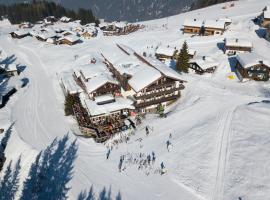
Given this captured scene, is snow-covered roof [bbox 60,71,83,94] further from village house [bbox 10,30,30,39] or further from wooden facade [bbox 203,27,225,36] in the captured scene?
village house [bbox 10,30,30,39]

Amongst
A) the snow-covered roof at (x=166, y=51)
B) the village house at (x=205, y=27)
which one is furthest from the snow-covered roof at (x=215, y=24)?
the snow-covered roof at (x=166, y=51)

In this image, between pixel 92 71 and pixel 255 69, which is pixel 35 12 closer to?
pixel 92 71

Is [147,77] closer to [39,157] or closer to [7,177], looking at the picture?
[39,157]

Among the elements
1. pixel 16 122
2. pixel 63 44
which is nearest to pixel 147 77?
pixel 16 122

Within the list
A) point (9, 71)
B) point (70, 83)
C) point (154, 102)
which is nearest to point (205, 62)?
point (154, 102)

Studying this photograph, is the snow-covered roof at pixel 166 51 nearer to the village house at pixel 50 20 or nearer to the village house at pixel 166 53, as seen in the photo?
the village house at pixel 166 53

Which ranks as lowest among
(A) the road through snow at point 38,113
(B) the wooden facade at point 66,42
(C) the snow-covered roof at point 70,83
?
(A) the road through snow at point 38,113

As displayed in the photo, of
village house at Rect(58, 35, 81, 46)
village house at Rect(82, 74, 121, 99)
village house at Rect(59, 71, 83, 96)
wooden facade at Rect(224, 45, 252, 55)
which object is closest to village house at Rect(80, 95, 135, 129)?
village house at Rect(82, 74, 121, 99)
